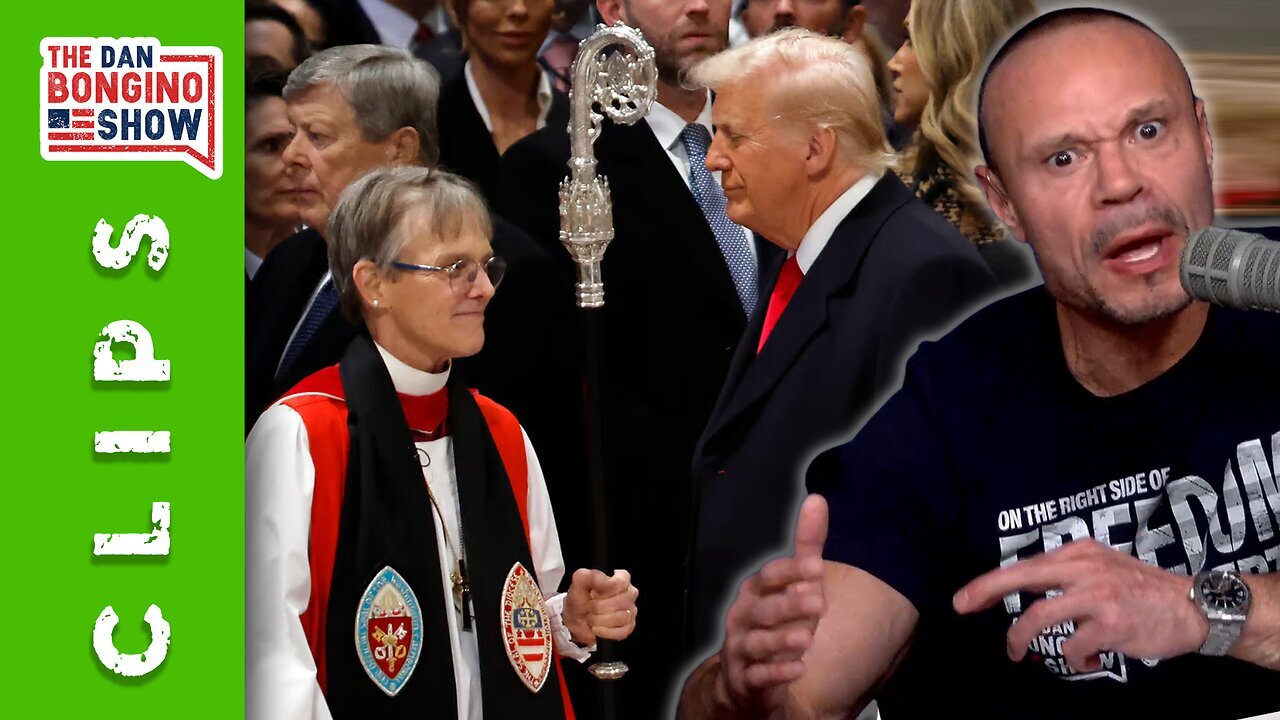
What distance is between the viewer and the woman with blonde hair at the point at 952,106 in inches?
155

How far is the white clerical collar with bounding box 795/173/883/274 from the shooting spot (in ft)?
12.5

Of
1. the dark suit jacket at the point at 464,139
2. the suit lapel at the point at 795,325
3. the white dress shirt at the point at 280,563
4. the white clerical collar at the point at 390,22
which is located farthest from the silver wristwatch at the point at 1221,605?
the white clerical collar at the point at 390,22

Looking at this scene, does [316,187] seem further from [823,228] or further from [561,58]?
[823,228]

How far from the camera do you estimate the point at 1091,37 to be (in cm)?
394

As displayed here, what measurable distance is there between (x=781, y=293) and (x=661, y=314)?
26cm

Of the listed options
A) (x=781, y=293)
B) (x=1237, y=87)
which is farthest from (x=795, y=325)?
(x=1237, y=87)

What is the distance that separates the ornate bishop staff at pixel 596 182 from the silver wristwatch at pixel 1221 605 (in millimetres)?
1112

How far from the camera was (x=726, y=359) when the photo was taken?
12.5ft

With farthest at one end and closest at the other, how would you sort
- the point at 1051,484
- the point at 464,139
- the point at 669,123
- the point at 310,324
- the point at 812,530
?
the point at 1051,484
the point at 669,123
the point at 464,139
the point at 310,324
the point at 812,530

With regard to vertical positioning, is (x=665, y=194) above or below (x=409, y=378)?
above

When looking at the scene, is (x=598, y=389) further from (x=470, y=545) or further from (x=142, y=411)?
(x=142, y=411)

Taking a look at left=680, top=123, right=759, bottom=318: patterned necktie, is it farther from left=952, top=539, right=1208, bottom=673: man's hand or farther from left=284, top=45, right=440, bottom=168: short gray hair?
left=952, top=539, right=1208, bottom=673: man's hand

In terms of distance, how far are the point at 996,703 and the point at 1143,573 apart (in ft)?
2.09

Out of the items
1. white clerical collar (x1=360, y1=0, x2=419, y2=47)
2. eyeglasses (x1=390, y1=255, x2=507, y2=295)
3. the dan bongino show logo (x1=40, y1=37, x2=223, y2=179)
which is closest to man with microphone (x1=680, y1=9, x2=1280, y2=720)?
eyeglasses (x1=390, y1=255, x2=507, y2=295)
